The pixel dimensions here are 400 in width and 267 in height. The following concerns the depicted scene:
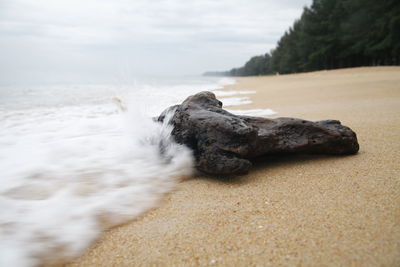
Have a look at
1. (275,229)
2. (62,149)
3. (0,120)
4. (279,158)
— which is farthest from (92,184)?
(0,120)

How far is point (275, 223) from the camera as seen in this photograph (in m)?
1.39

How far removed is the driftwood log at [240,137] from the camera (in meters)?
1.96

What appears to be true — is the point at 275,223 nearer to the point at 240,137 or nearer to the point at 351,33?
the point at 240,137

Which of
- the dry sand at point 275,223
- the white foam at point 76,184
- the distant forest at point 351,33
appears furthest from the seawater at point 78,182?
the distant forest at point 351,33

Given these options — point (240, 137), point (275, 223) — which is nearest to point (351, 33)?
point (240, 137)

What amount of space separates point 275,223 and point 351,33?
3060cm

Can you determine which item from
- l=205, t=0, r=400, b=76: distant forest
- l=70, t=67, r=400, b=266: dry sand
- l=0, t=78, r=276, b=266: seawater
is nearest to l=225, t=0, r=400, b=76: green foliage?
l=205, t=0, r=400, b=76: distant forest

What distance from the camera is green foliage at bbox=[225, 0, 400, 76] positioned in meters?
21.1

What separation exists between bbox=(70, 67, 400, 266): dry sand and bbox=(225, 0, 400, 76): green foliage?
940 inches

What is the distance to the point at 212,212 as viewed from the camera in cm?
156

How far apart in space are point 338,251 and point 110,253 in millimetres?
1085

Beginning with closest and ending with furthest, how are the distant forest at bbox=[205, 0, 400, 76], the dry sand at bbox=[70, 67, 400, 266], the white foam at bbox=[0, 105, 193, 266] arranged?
the dry sand at bbox=[70, 67, 400, 266] → the white foam at bbox=[0, 105, 193, 266] → the distant forest at bbox=[205, 0, 400, 76]

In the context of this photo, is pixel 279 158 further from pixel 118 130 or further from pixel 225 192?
pixel 118 130

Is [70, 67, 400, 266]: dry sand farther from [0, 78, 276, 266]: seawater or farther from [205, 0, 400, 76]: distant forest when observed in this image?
[205, 0, 400, 76]: distant forest
